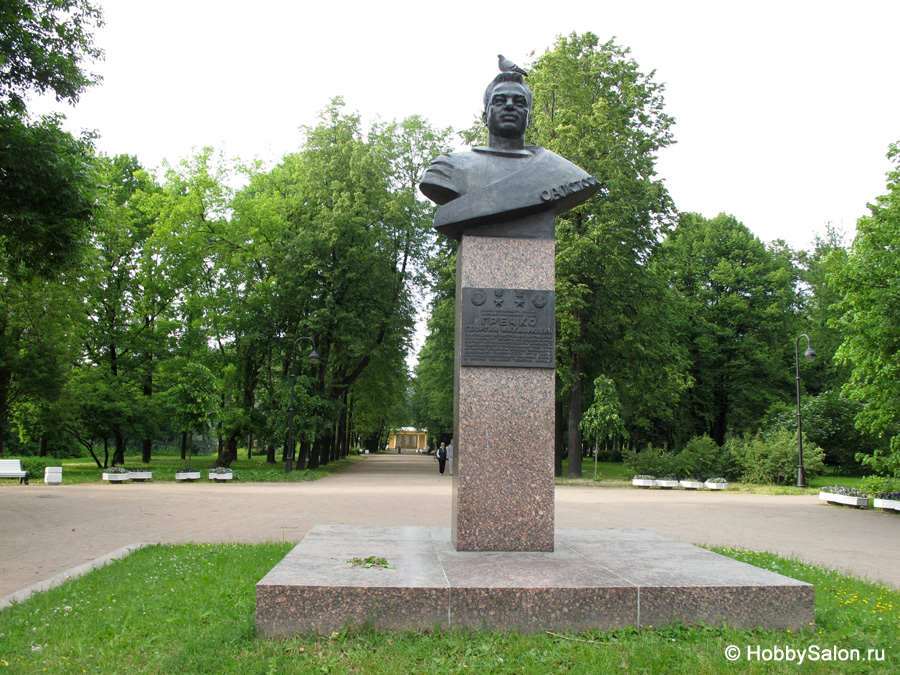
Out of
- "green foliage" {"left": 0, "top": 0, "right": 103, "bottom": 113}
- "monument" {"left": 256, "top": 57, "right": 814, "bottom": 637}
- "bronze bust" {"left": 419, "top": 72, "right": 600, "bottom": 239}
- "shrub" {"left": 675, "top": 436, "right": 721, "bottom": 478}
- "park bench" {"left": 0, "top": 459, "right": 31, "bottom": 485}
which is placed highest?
"green foliage" {"left": 0, "top": 0, "right": 103, "bottom": 113}

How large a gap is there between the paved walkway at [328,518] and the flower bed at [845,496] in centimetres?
40

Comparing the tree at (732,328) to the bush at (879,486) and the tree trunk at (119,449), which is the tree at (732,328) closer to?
the bush at (879,486)

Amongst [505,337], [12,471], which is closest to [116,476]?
[12,471]

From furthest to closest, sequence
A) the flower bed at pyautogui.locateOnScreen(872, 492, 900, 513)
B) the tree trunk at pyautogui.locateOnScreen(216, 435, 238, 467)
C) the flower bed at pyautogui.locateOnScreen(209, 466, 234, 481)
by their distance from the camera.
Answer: the tree trunk at pyautogui.locateOnScreen(216, 435, 238, 467) → the flower bed at pyautogui.locateOnScreen(209, 466, 234, 481) → the flower bed at pyautogui.locateOnScreen(872, 492, 900, 513)

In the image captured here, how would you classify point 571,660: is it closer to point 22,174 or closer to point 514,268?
point 514,268

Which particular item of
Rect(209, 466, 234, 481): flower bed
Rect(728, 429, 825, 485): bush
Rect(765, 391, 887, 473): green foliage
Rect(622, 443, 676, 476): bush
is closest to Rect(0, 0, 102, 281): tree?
Rect(209, 466, 234, 481): flower bed

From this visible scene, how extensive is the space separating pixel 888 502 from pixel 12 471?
26424 millimetres

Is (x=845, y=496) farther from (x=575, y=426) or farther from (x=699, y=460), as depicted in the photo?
(x=575, y=426)

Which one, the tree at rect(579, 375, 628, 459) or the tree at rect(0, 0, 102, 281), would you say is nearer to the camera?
the tree at rect(0, 0, 102, 281)

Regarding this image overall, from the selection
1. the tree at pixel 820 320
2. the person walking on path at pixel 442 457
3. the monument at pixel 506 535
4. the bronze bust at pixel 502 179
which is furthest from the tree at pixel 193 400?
the tree at pixel 820 320

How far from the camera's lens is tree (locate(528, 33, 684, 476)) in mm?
26203

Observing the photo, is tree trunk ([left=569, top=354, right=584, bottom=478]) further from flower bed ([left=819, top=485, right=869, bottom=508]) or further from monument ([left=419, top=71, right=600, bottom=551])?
monument ([left=419, top=71, right=600, bottom=551])

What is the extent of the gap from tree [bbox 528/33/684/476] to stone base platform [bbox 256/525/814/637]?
20.8 meters

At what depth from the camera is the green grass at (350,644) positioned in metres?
3.98
